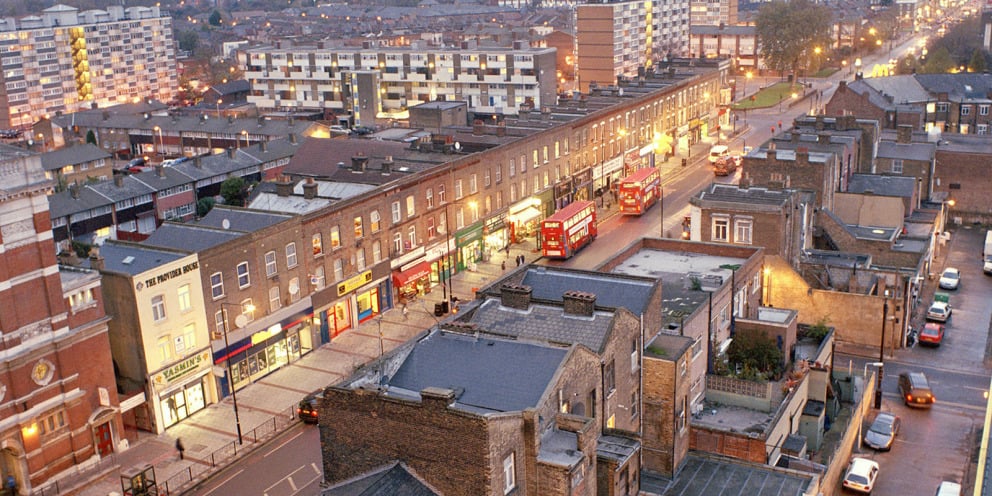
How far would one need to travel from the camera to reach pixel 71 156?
96000 millimetres

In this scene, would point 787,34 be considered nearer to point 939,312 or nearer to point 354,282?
point 939,312

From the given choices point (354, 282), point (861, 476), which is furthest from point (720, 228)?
point (354, 282)

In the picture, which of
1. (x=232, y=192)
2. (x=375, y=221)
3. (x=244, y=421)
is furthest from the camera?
(x=232, y=192)

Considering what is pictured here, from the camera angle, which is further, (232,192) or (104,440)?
(232,192)

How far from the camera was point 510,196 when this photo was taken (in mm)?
78125

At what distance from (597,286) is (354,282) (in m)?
26.5

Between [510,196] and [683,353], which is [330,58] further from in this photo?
[683,353]

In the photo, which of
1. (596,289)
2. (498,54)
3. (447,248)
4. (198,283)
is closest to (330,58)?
(498,54)

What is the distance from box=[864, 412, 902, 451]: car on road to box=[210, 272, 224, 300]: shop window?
114 ft

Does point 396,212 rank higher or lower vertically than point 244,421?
higher

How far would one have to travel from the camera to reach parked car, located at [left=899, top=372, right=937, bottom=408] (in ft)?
156

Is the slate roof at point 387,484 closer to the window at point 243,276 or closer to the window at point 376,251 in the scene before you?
the window at point 243,276

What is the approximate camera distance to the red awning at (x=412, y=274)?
64375 millimetres

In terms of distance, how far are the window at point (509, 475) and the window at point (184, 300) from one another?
27.1 m
